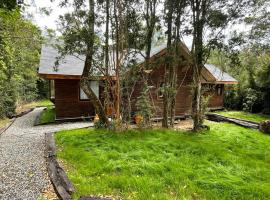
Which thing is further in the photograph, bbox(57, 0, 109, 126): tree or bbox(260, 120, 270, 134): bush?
bbox(260, 120, 270, 134): bush

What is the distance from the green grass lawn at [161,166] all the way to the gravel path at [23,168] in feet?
1.83

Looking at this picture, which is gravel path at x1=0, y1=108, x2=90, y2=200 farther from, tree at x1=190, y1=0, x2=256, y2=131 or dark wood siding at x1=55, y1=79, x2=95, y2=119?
tree at x1=190, y1=0, x2=256, y2=131

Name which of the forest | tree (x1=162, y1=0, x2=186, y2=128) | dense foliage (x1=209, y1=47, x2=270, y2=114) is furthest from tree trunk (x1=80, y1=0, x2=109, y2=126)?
dense foliage (x1=209, y1=47, x2=270, y2=114)

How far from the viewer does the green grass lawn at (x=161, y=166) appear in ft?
14.2

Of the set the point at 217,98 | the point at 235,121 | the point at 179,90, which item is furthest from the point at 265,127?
the point at 217,98

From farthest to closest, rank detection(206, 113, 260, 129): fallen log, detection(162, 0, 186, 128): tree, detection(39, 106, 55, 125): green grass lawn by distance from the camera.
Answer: detection(39, 106, 55, 125): green grass lawn
detection(206, 113, 260, 129): fallen log
detection(162, 0, 186, 128): tree

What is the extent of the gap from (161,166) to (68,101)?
8955 millimetres

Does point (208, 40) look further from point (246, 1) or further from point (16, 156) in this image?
point (16, 156)

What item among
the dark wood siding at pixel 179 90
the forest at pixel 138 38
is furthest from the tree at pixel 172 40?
the dark wood siding at pixel 179 90

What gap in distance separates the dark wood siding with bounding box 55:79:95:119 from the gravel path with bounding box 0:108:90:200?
4253mm

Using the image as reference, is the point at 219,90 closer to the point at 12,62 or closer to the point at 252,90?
the point at 252,90

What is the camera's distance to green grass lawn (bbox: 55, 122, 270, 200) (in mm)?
4316

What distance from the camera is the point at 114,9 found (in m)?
8.56

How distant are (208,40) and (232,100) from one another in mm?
13658
